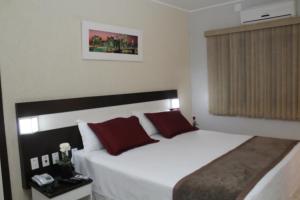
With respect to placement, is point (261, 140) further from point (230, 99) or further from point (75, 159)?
point (75, 159)

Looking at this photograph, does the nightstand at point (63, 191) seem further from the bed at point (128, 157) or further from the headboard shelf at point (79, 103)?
the headboard shelf at point (79, 103)

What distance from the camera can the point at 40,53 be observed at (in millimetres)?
2490

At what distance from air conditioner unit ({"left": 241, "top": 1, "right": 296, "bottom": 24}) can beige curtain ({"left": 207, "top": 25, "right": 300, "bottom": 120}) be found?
0.16m

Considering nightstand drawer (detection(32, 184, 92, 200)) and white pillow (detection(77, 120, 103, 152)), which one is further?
white pillow (detection(77, 120, 103, 152))

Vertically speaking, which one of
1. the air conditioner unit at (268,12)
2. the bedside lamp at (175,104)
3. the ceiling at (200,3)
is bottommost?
the bedside lamp at (175,104)

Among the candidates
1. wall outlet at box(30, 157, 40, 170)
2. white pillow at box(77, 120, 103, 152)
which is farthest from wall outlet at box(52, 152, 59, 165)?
white pillow at box(77, 120, 103, 152)

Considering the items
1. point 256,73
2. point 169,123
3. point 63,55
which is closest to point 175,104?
point 169,123

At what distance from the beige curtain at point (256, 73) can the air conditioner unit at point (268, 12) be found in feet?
0.54

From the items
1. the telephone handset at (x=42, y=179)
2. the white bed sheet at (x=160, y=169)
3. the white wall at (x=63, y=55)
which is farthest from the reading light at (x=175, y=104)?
the telephone handset at (x=42, y=179)

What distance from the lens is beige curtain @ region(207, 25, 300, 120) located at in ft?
11.1

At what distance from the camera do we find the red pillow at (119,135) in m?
2.55

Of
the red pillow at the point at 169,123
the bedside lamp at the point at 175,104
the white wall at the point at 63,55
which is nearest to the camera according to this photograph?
the white wall at the point at 63,55

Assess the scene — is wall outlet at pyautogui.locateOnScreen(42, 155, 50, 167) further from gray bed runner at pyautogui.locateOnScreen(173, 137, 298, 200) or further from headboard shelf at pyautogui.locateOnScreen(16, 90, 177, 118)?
gray bed runner at pyautogui.locateOnScreen(173, 137, 298, 200)

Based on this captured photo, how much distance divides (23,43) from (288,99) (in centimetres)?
328
